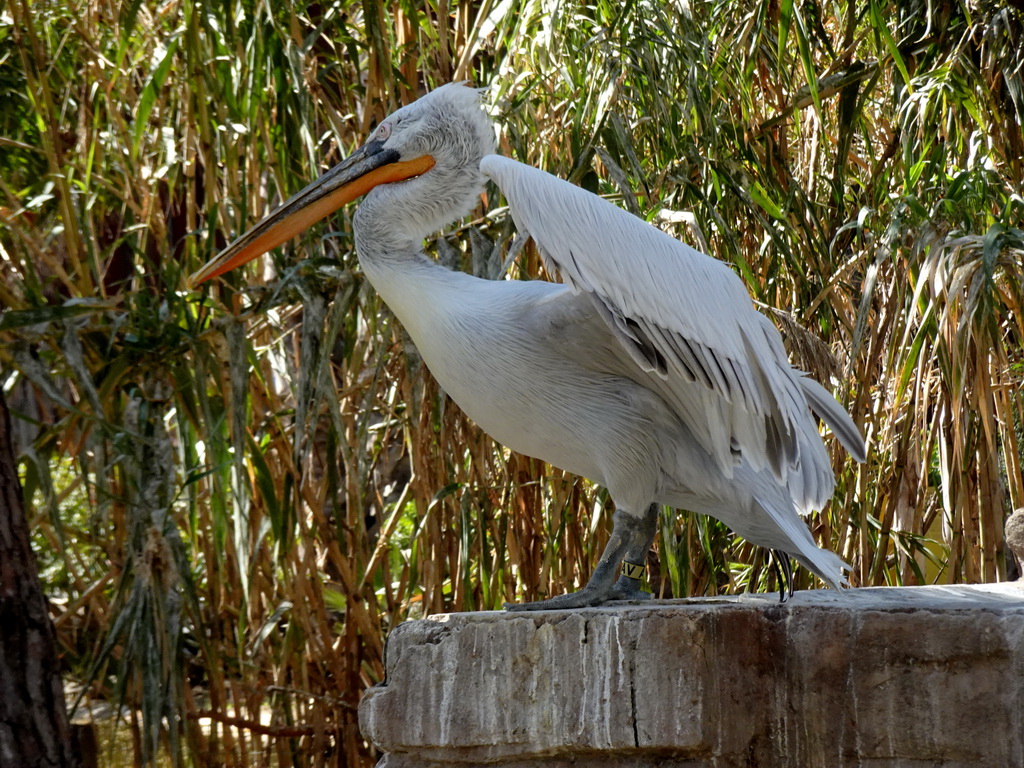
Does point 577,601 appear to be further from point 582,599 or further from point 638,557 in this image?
point 638,557

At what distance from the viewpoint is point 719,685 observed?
7.41ft

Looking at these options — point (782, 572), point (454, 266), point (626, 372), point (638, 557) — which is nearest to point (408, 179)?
point (454, 266)

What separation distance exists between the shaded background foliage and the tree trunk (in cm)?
17

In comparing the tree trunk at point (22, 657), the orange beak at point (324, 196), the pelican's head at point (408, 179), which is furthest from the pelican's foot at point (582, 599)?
the tree trunk at point (22, 657)

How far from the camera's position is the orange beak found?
2.88 meters

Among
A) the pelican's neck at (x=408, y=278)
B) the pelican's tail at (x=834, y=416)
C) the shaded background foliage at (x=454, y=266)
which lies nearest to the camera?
the pelican's neck at (x=408, y=278)

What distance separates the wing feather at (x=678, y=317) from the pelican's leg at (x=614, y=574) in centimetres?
23

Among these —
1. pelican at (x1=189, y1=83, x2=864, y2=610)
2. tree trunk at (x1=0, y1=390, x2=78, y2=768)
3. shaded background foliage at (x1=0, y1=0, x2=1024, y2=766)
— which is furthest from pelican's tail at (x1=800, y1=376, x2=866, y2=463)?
A: tree trunk at (x1=0, y1=390, x2=78, y2=768)

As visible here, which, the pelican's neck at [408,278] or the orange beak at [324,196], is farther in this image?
the orange beak at [324,196]

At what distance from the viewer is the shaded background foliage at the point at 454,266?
3184mm

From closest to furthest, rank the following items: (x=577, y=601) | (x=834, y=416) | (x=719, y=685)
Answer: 1. (x=719, y=685)
2. (x=577, y=601)
3. (x=834, y=416)

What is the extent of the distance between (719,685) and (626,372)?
650 mm

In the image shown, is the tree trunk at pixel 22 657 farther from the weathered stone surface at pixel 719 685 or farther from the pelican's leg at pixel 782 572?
the pelican's leg at pixel 782 572

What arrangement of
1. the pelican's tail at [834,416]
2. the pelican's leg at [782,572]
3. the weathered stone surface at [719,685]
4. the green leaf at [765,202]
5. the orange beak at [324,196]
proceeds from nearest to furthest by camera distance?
the weathered stone surface at [719,685]
the pelican's leg at [782,572]
the pelican's tail at [834,416]
the orange beak at [324,196]
the green leaf at [765,202]
